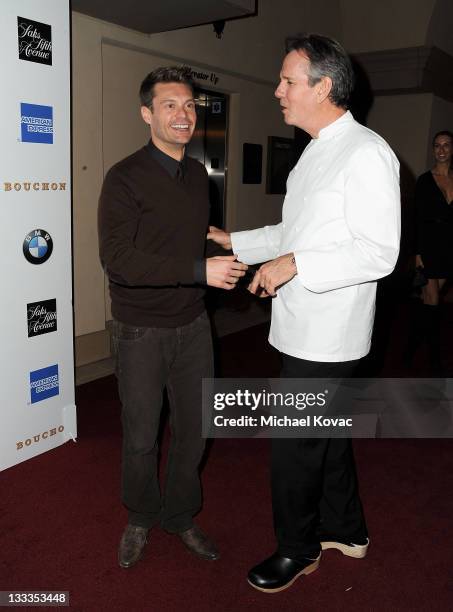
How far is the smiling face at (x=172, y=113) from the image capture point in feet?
6.73

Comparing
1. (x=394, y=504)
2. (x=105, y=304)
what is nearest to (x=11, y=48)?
(x=105, y=304)

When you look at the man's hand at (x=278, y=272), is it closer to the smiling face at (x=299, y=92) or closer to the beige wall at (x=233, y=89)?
the smiling face at (x=299, y=92)

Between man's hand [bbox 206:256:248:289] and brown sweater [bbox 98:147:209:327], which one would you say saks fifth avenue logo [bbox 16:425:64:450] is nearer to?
brown sweater [bbox 98:147:209:327]

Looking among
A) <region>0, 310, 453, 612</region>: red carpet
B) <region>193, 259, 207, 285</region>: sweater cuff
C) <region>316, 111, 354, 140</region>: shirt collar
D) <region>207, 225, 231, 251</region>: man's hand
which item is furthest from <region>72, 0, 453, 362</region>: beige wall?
<region>316, 111, 354, 140</region>: shirt collar

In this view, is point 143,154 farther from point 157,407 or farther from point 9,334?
point 9,334

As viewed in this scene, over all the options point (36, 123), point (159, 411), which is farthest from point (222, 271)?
point (36, 123)

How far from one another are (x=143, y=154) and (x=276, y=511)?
58.0 inches

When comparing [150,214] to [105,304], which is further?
[105,304]

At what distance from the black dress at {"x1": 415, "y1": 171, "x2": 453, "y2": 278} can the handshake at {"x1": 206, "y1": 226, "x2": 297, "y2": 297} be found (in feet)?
9.37

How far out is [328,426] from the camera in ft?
7.01

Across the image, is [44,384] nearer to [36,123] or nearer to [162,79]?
[36,123]

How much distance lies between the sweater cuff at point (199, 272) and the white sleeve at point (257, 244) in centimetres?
52

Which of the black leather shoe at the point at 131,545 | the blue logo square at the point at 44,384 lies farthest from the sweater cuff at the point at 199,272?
the blue logo square at the point at 44,384

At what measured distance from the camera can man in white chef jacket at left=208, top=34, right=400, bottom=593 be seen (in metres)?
1.87
